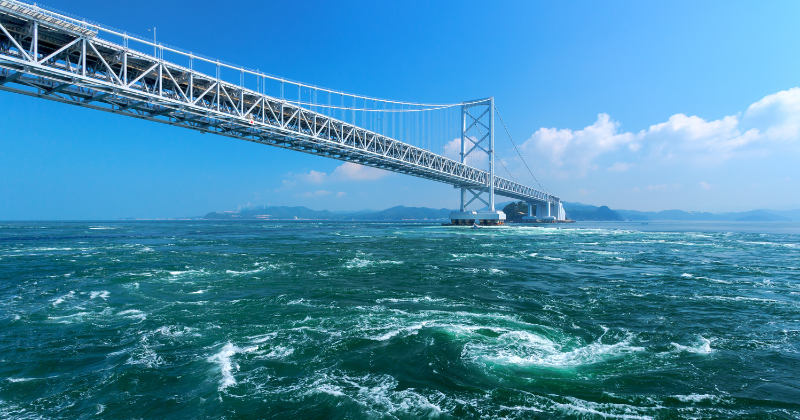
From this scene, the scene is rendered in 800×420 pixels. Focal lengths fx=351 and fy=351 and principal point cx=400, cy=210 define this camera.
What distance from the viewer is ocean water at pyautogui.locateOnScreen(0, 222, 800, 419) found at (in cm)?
445

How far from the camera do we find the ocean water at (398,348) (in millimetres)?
4453

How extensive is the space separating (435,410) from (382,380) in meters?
1.06

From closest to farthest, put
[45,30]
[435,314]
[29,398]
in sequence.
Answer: [29,398] → [435,314] → [45,30]

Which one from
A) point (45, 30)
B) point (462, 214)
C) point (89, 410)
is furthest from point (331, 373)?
point (462, 214)

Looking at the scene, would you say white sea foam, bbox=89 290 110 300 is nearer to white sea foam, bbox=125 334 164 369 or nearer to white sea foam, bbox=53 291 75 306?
white sea foam, bbox=53 291 75 306

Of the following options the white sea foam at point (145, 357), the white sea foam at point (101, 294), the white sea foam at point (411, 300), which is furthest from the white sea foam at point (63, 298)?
the white sea foam at point (411, 300)

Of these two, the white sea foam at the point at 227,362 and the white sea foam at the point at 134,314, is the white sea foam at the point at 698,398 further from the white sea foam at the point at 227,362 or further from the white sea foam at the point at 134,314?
the white sea foam at the point at 134,314

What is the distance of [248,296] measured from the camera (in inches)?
408

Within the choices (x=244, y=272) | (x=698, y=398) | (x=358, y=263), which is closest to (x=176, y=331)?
(x=244, y=272)

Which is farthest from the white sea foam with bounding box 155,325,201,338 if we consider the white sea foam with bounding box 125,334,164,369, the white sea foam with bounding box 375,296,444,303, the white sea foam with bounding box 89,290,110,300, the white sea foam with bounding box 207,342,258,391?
the white sea foam with bounding box 89,290,110,300

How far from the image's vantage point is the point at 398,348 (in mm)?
6289

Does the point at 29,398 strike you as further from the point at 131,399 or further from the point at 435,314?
the point at 435,314

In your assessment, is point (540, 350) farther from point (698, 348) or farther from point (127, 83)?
point (127, 83)

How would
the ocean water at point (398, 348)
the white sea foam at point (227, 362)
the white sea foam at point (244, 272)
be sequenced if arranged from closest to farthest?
the ocean water at point (398, 348)
the white sea foam at point (227, 362)
the white sea foam at point (244, 272)
